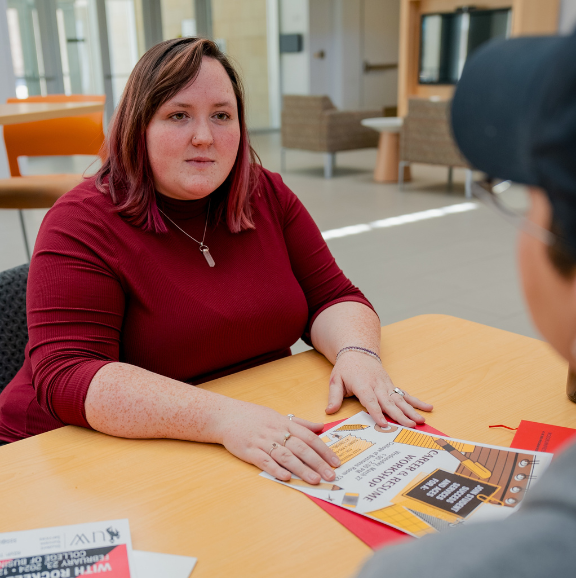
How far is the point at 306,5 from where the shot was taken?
1065 centimetres

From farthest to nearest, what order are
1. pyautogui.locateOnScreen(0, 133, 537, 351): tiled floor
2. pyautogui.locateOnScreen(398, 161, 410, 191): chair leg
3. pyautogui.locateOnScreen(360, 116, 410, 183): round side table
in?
pyautogui.locateOnScreen(360, 116, 410, 183): round side table
pyautogui.locateOnScreen(398, 161, 410, 191): chair leg
pyautogui.locateOnScreen(0, 133, 537, 351): tiled floor

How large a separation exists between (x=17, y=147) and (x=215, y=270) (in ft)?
9.35

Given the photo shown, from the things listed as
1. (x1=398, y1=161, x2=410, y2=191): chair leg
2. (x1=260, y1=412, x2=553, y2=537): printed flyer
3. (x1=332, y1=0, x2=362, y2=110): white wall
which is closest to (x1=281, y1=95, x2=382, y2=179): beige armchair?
(x1=398, y1=161, x2=410, y2=191): chair leg

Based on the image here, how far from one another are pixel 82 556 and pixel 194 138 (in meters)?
0.81

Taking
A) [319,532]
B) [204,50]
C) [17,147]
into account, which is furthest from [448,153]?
[319,532]

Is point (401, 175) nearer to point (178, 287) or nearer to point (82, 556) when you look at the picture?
point (178, 287)

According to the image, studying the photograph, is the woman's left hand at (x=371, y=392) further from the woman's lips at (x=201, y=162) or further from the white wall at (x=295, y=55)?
the white wall at (x=295, y=55)

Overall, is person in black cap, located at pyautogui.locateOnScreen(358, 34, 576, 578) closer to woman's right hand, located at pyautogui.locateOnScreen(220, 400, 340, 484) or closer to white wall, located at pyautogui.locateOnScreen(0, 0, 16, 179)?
woman's right hand, located at pyautogui.locateOnScreen(220, 400, 340, 484)

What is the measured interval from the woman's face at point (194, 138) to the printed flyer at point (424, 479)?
594mm

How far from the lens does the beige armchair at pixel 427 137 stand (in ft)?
20.9

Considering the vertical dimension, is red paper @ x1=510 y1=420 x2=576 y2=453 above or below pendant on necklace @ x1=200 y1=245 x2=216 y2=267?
below

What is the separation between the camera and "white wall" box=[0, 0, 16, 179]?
577 centimetres

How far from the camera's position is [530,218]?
16.1 inches

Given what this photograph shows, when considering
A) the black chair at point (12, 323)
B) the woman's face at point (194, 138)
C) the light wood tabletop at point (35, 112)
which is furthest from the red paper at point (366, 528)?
the light wood tabletop at point (35, 112)
